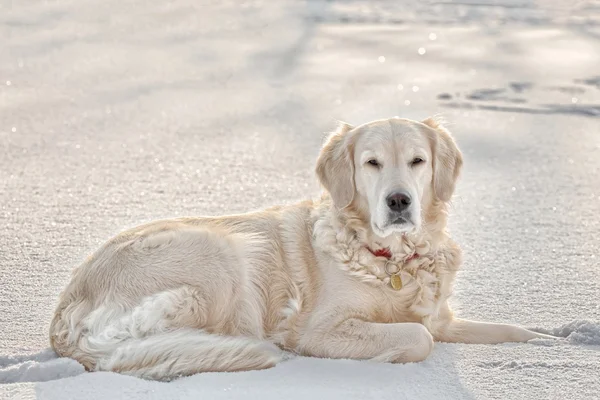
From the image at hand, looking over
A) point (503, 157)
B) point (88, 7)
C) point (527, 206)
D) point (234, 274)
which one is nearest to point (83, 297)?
point (234, 274)

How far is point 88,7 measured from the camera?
12469mm

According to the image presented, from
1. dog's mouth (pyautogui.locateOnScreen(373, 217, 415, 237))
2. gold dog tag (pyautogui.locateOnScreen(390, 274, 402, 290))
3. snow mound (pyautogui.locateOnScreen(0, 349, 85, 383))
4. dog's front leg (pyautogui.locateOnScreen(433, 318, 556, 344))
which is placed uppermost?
dog's mouth (pyautogui.locateOnScreen(373, 217, 415, 237))

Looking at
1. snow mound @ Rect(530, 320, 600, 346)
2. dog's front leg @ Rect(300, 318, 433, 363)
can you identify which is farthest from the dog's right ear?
snow mound @ Rect(530, 320, 600, 346)

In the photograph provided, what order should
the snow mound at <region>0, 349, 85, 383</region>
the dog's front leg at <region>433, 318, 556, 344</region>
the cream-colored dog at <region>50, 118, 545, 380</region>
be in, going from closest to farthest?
the snow mound at <region>0, 349, 85, 383</region> < the cream-colored dog at <region>50, 118, 545, 380</region> < the dog's front leg at <region>433, 318, 556, 344</region>

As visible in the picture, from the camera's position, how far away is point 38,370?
3.65 meters

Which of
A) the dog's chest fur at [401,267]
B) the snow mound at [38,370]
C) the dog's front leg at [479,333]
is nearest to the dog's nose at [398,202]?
the dog's chest fur at [401,267]

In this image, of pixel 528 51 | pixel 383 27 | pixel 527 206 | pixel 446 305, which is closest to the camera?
pixel 446 305

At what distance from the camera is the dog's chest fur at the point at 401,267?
4172 millimetres

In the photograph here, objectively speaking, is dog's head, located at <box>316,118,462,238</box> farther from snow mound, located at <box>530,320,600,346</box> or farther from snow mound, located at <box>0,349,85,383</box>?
snow mound, located at <box>0,349,85,383</box>

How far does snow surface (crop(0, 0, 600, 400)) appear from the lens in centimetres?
374

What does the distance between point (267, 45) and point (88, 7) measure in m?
3.07

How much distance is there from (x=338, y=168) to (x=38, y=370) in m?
1.64

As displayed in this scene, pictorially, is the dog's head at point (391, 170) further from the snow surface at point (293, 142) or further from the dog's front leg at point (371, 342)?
the snow surface at point (293, 142)

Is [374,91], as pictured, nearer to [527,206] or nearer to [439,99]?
[439,99]
